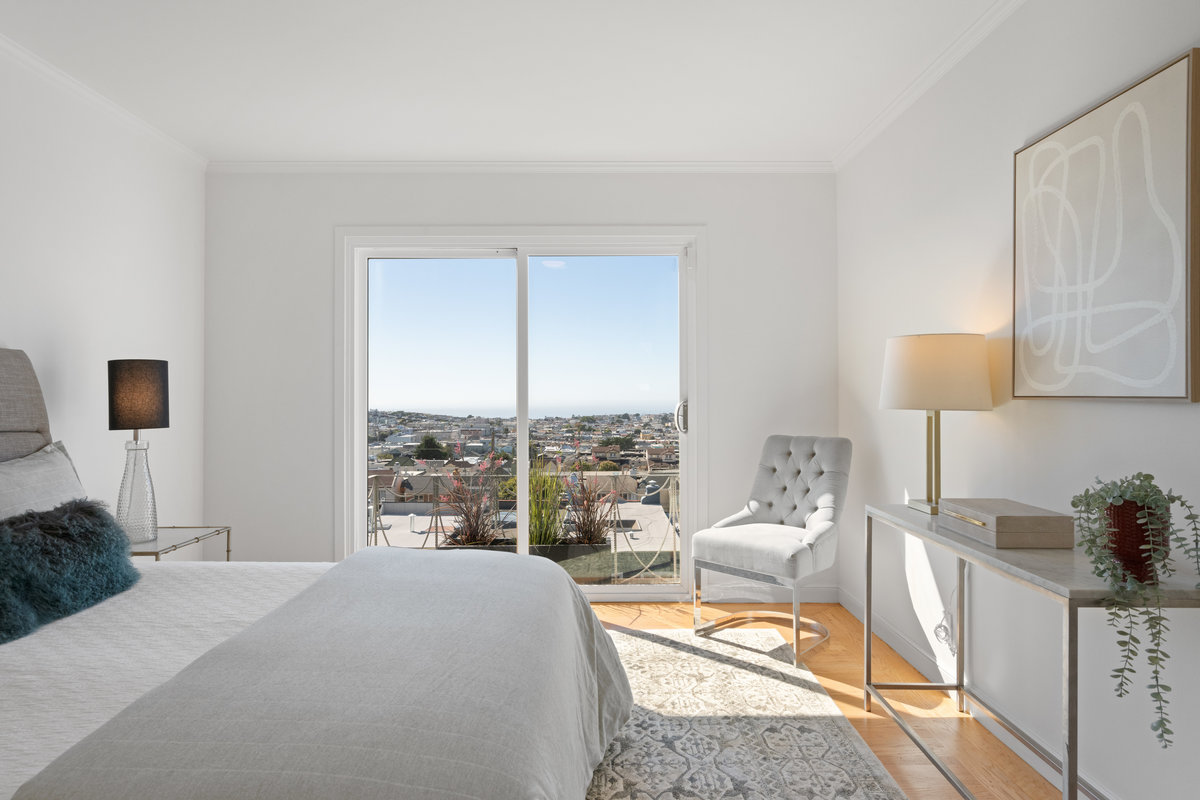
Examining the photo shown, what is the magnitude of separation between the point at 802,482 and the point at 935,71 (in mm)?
2024

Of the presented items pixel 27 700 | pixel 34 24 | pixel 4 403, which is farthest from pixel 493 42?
pixel 27 700

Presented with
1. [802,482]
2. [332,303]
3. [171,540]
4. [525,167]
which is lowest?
[171,540]

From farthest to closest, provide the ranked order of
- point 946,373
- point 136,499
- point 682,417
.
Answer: point 682,417, point 136,499, point 946,373

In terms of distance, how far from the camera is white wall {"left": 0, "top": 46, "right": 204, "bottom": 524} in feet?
8.89

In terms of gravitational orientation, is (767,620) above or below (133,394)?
below

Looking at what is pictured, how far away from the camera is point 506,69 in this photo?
284cm

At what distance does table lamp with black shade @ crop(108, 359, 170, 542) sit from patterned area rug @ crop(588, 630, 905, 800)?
86.3 inches

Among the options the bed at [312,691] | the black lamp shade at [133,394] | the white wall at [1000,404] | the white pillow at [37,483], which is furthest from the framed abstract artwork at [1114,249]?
the black lamp shade at [133,394]

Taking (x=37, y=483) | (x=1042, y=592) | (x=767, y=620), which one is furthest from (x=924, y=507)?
(x=37, y=483)

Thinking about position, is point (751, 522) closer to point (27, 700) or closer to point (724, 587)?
point (724, 587)

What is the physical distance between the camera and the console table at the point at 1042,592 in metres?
1.43

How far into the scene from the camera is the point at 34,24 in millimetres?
2480

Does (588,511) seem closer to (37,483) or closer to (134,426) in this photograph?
(134,426)

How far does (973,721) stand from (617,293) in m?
2.79
